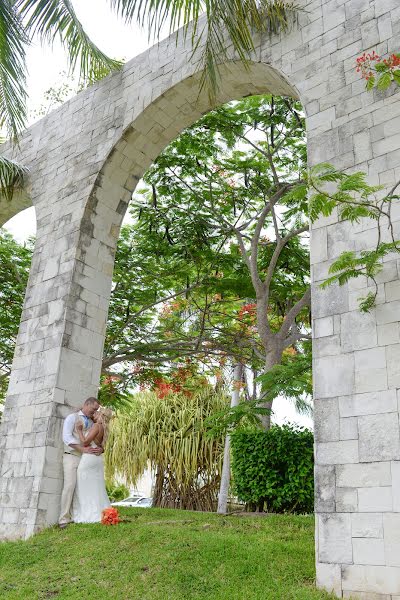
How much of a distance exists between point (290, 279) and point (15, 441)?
487cm

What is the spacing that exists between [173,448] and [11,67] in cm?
682

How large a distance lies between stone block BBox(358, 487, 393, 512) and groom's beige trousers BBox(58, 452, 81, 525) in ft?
11.5

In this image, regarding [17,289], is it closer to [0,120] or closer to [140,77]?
[0,120]

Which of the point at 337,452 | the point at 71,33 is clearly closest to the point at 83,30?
the point at 71,33

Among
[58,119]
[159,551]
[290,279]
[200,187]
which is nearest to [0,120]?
[58,119]

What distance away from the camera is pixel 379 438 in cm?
414

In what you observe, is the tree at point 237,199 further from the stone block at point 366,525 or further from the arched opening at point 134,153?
the stone block at point 366,525

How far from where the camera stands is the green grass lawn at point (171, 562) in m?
4.08

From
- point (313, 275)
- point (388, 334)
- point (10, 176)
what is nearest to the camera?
point (388, 334)

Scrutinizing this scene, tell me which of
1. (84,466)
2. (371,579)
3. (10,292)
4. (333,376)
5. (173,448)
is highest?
(10,292)

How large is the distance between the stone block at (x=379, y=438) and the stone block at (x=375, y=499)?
20 cm

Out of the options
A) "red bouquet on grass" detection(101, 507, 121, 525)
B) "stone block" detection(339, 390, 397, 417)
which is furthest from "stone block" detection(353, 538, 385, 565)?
"red bouquet on grass" detection(101, 507, 121, 525)

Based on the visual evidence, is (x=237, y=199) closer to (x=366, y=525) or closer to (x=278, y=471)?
(x=278, y=471)

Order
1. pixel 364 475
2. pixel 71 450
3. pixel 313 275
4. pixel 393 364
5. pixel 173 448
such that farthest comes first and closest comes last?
pixel 173 448 < pixel 71 450 < pixel 313 275 < pixel 393 364 < pixel 364 475
